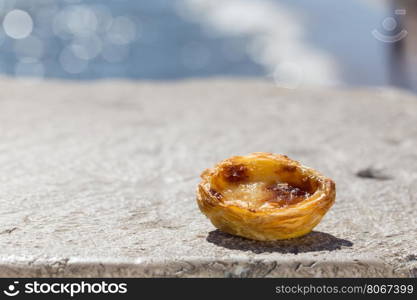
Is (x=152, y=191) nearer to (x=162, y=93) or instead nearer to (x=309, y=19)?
(x=162, y=93)

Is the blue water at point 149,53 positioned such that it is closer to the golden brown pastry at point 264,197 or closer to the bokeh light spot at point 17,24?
the bokeh light spot at point 17,24

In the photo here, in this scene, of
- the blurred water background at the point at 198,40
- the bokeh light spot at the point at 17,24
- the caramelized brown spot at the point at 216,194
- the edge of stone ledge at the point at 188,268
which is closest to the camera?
the edge of stone ledge at the point at 188,268

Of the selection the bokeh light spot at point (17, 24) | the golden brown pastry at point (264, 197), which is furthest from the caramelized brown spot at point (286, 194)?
the bokeh light spot at point (17, 24)

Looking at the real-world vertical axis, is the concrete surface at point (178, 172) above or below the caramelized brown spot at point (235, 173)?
below

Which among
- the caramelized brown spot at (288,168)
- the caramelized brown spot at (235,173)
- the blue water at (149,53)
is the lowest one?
the blue water at (149,53)

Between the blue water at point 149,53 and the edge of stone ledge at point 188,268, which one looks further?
the blue water at point 149,53

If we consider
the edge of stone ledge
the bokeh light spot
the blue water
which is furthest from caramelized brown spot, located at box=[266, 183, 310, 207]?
the bokeh light spot

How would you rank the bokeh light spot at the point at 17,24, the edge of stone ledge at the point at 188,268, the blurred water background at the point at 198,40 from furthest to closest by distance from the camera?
the bokeh light spot at the point at 17,24, the blurred water background at the point at 198,40, the edge of stone ledge at the point at 188,268

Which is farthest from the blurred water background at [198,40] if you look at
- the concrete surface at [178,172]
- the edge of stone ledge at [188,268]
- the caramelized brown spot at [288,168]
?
the edge of stone ledge at [188,268]

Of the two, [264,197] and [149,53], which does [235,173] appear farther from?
[149,53]
